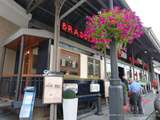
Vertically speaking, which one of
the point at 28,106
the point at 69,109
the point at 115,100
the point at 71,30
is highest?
the point at 71,30

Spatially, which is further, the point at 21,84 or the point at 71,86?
the point at 71,86

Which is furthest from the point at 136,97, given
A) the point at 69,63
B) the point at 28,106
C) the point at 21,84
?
the point at 21,84

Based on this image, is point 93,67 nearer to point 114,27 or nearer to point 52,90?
point 52,90

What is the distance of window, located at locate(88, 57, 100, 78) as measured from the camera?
852 cm

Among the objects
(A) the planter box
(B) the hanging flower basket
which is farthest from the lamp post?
(A) the planter box

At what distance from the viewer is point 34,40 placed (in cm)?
663

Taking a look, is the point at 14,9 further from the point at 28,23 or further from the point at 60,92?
the point at 60,92

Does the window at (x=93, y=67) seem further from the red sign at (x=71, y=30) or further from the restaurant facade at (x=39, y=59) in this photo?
the red sign at (x=71, y=30)

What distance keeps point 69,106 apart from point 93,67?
432cm

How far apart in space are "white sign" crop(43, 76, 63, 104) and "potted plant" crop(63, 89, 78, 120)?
0.95 feet

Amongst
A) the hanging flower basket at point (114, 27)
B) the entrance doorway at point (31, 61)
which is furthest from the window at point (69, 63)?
the hanging flower basket at point (114, 27)

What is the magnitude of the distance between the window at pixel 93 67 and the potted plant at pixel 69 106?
3393 mm

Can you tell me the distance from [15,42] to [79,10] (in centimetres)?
354

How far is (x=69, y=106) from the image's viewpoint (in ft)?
16.1
